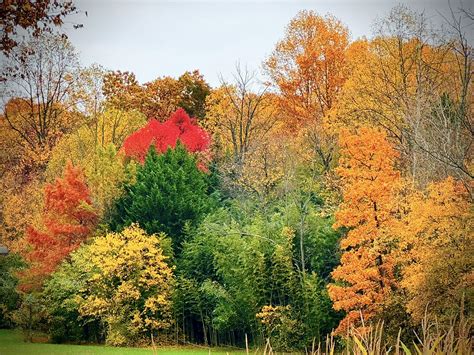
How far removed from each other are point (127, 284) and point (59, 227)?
490cm

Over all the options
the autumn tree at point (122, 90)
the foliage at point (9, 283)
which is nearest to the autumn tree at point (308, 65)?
the autumn tree at point (122, 90)

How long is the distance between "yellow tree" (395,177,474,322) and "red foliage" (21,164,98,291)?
1985 centimetres

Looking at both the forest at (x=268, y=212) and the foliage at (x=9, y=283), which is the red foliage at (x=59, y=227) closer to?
the forest at (x=268, y=212)

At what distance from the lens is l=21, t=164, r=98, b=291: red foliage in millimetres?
34656

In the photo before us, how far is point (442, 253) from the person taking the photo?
18.8m

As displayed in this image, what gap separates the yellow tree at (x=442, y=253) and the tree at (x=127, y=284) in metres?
15.5

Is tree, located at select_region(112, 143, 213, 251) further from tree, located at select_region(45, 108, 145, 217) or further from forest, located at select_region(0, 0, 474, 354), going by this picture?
tree, located at select_region(45, 108, 145, 217)

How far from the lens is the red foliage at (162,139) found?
4019 centimetres

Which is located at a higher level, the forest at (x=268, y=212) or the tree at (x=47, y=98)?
the tree at (x=47, y=98)

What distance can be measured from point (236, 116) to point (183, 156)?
7.71m

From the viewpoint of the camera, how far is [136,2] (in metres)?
81.5


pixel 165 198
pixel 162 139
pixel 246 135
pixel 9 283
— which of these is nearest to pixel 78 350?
pixel 165 198

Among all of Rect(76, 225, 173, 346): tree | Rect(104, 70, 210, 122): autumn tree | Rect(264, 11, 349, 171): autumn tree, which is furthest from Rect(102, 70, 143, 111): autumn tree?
Rect(76, 225, 173, 346): tree

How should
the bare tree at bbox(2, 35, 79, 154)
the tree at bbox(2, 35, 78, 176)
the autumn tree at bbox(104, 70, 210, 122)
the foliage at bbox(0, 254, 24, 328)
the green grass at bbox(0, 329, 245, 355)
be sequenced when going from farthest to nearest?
the autumn tree at bbox(104, 70, 210, 122) → the bare tree at bbox(2, 35, 79, 154) → the tree at bbox(2, 35, 78, 176) → the foliage at bbox(0, 254, 24, 328) → the green grass at bbox(0, 329, 245, 355)
